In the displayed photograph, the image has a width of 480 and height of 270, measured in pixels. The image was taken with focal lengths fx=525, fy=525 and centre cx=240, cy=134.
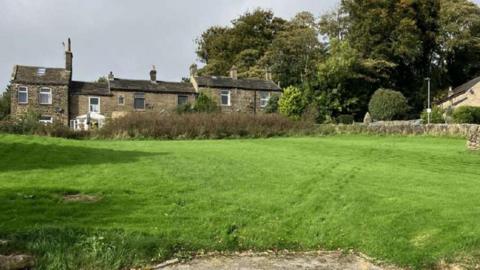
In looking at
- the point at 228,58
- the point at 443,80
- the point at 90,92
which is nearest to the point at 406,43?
the point at 443,80

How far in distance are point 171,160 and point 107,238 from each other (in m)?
8.11

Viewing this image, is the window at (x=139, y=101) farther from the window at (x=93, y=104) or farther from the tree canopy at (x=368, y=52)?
the tree canopy at (x=368, y=52)

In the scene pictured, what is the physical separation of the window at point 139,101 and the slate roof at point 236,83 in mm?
6200

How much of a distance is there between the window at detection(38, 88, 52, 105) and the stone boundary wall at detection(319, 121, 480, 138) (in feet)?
87.6

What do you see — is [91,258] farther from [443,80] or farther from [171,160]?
[443,80]

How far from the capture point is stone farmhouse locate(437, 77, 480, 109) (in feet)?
187

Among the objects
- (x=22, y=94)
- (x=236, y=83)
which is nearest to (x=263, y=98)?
(x=236, y=83)

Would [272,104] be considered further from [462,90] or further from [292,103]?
[462,90]

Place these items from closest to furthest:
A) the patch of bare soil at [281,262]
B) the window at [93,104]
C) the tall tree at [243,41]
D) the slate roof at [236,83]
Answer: the patch of bare soil at [281,262] → the window at [93,104] → the slate roof at [236,83] → the tall tree at [243,41]

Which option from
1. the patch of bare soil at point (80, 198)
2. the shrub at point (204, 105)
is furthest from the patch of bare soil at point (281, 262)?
the shrub at point (204, 105)

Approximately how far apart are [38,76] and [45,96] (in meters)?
2.21

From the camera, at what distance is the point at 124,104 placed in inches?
2060

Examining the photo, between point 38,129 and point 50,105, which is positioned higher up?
point 50,105

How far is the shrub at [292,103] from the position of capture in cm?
4909
